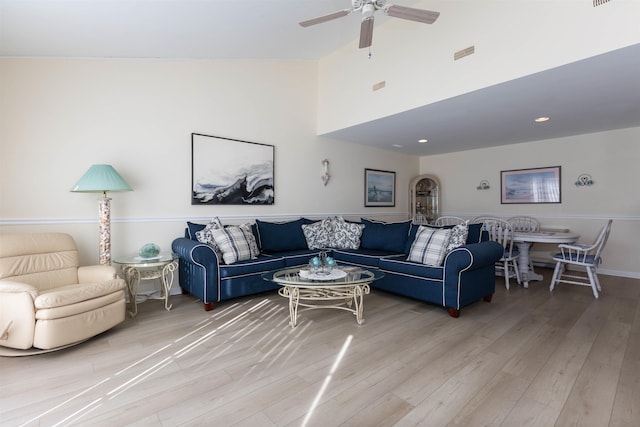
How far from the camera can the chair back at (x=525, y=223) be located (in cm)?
525

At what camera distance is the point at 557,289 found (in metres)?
3.96

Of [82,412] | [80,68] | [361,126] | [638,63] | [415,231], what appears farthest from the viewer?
[361,126]

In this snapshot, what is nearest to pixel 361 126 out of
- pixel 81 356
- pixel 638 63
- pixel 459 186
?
pixel 638 63

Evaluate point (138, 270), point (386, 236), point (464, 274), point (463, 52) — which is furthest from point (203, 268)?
point (463, 52)

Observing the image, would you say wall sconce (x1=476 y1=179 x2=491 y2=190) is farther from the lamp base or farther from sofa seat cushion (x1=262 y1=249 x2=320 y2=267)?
the lamp base

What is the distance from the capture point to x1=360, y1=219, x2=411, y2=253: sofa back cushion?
158 inches

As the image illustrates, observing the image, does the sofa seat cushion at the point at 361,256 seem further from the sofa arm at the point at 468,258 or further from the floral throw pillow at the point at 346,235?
the sofa arm at the point at 468,258

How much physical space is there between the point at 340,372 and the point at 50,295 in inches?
84.1

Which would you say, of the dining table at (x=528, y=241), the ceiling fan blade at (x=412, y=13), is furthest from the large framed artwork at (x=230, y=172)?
the dining table at (x=528, y=241)

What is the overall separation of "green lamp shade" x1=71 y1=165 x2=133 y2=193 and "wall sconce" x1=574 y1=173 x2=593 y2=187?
6.45 meters

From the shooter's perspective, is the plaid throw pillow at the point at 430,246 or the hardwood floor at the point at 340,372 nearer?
the hardwood floor at the point at 340,372

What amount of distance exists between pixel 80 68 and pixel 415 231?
13.7 ft

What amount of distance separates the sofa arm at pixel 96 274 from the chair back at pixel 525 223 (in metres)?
5.86

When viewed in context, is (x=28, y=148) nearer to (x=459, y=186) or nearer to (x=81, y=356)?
(x=81, y=356)
